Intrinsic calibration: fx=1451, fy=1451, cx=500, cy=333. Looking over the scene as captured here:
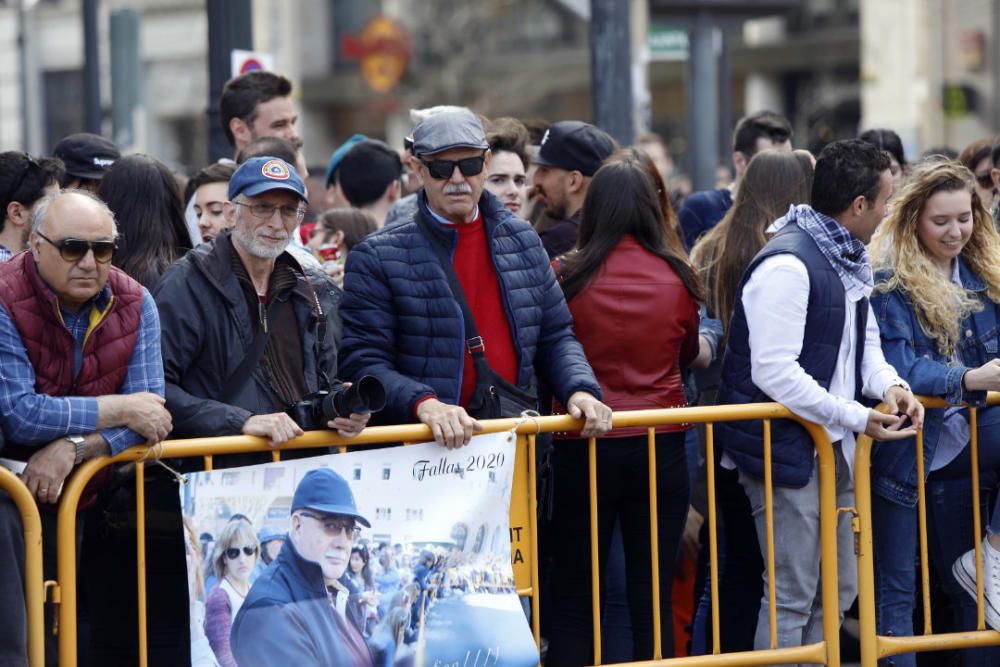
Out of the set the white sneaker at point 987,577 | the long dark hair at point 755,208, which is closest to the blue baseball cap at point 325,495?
the long dark hair at point 755,208

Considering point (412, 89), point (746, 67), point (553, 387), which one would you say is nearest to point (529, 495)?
point (553, 387)

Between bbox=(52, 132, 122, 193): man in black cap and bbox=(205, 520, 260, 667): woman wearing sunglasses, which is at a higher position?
bbox=(52, 132, 122, 193): man in black cap

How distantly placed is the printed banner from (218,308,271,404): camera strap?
0.41 meters

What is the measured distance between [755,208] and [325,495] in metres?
2.50

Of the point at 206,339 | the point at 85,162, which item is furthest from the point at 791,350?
the point at 85,162

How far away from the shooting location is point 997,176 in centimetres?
709

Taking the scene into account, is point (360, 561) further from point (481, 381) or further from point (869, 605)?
point (869, 605)

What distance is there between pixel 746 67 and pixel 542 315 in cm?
2751

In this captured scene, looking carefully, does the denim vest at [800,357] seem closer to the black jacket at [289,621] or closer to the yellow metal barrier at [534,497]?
the yellow metal barrier at [534,497]

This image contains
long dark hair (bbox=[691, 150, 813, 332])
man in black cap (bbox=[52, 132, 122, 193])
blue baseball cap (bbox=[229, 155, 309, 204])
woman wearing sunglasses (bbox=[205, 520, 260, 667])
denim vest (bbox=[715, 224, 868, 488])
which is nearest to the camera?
woman wearing sunglasses (bbox=[205, 520, 260, 667])

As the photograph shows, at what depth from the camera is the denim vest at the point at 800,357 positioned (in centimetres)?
526

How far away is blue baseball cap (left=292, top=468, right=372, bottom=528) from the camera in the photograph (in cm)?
465

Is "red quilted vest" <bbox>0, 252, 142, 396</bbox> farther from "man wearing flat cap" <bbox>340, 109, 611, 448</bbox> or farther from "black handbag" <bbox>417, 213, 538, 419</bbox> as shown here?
"black handbag" <bbox>417, 213, 538, 419</bbox>

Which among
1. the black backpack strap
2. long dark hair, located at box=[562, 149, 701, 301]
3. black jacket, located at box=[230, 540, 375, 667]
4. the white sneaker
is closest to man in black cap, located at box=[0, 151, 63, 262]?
the black backpack strap
